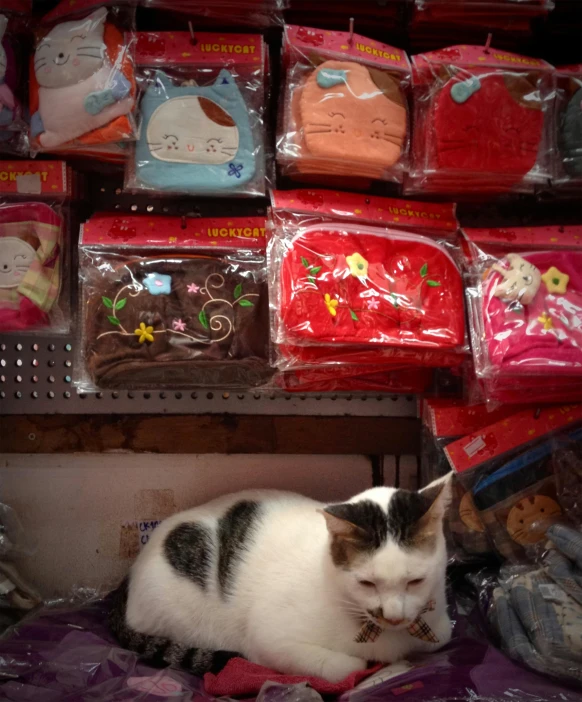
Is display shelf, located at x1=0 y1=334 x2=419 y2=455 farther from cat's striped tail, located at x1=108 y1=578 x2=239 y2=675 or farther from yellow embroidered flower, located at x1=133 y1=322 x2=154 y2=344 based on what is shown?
cat's striped tail, located at x1=108 y1=578 x2=239 y2=675

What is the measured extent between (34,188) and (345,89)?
2.26ft

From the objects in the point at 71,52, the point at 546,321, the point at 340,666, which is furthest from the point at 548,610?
the point at 71,52

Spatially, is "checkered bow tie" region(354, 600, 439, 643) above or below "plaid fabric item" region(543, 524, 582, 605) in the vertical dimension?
below

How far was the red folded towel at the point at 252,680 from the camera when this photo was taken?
1.08 meters

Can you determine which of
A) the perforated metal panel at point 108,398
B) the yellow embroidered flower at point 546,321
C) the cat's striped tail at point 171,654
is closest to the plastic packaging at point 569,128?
the yellow embroidered flower at point 546,321

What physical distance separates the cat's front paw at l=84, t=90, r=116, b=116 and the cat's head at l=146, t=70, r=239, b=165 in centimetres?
9

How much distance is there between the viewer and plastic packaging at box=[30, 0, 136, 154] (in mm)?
1166

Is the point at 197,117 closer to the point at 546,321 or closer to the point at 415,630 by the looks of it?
the point at 546,321

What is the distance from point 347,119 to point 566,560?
3.21 feet

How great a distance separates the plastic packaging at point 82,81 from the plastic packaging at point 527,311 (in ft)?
2.56

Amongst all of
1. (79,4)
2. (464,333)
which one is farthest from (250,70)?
(464,333)

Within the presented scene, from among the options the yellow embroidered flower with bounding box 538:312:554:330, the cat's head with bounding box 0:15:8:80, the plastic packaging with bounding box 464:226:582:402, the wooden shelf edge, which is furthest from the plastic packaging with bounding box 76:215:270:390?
the yellow embroidered flower with bounding box 538:312:554:330

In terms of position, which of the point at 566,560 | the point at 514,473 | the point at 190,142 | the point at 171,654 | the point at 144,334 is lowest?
the point at 171,654

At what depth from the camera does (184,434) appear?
4.93 ft
